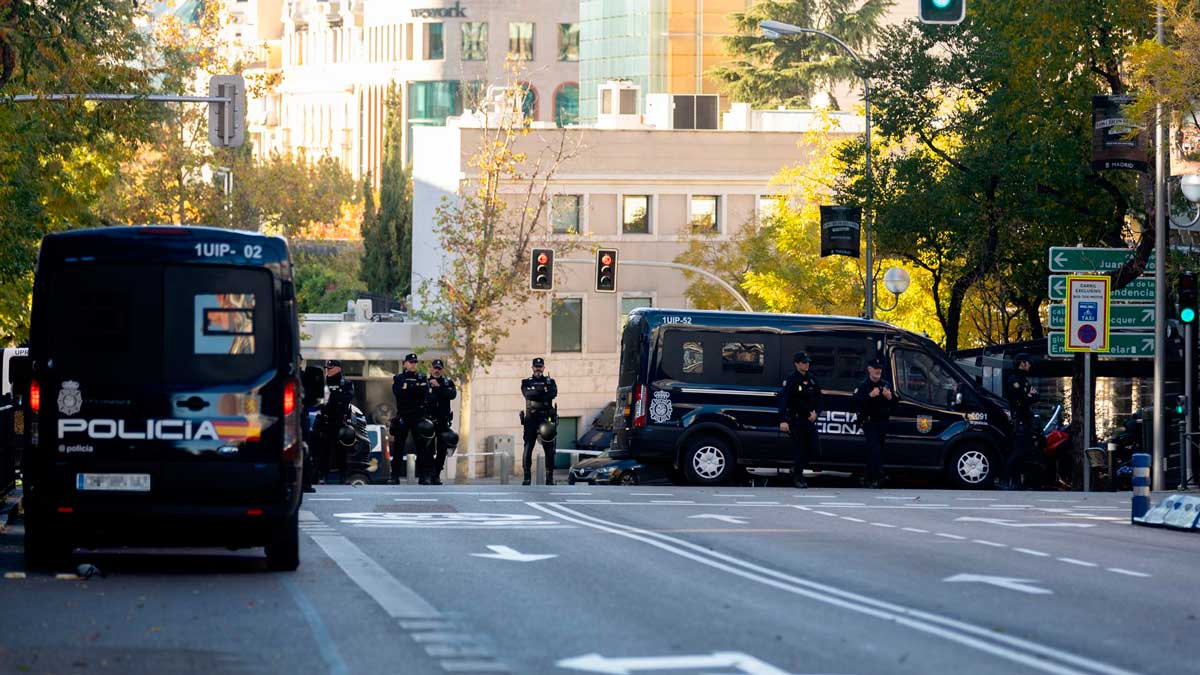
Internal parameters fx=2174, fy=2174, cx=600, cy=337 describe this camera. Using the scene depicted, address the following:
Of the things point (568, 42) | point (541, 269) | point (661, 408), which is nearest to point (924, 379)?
point (661, 408)

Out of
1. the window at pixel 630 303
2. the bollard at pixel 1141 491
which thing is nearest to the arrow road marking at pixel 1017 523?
the bollard at pixel 1141 491

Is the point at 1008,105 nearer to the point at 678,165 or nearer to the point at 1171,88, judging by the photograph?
the point at 1171,88

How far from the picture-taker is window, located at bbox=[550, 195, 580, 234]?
229 feet

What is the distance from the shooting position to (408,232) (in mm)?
97375

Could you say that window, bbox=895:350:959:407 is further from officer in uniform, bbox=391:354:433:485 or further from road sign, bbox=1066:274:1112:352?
officer in uniform, bbox=391:354:433:485

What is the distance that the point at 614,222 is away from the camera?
70.6 meters

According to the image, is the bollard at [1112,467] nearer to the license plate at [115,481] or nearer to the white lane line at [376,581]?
the white lane line at [376,581]

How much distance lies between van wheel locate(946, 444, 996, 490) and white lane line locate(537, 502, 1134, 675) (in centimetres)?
1286

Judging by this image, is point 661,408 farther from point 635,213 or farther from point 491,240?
point 635,213

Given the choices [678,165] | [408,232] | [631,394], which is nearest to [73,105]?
[631,394]

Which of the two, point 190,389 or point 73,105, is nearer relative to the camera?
point 190,389

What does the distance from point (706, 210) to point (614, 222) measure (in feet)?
9.89

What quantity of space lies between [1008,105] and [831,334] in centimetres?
911

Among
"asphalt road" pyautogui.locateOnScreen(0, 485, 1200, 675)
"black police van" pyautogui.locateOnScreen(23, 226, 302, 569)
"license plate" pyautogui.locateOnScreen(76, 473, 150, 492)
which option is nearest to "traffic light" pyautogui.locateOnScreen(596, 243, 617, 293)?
"asphalt road" pyautogui.locateOnScreen(0, 485, 1200, 675)
